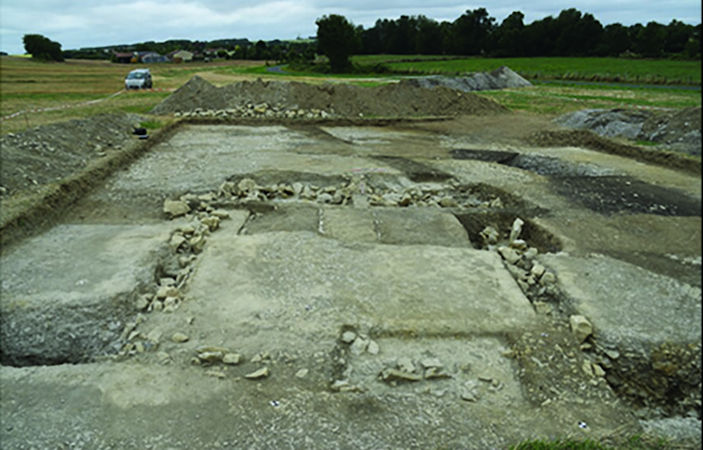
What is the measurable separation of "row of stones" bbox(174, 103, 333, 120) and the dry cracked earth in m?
12.4

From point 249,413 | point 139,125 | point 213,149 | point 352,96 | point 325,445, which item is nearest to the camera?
point 325,445

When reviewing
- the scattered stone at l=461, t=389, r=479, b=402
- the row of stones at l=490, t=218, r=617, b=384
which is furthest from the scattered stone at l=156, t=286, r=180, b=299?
the row of stones at l=490, t=218, r=617, b=384

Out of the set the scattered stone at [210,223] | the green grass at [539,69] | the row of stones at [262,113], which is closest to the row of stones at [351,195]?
the scattered stone at [210,223]

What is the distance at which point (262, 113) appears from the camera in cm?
2145

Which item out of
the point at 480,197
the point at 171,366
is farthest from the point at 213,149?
the point at 171,366

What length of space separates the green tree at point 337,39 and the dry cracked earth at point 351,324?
48.3 meters

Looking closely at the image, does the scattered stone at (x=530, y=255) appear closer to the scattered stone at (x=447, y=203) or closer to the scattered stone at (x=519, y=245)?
the scattered stone at (x=519, y=245)

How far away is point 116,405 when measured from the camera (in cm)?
404

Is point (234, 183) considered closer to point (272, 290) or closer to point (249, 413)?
point (272, 290)

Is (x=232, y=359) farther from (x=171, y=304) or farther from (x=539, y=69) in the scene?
(x=539, y=69)

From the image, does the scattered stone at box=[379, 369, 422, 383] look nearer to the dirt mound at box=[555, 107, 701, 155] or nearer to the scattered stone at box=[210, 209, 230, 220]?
the scattered stone at box=[210, 209, 230, 220]

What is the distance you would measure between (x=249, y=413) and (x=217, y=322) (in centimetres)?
151

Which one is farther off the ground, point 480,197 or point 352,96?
point 352,96

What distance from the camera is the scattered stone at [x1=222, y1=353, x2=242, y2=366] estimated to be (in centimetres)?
458
